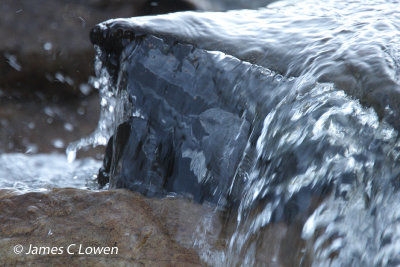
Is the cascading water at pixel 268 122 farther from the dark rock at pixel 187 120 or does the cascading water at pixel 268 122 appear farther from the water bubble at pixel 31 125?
the water bubble at pixel 31 125

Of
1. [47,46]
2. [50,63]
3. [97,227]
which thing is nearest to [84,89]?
[50,63]

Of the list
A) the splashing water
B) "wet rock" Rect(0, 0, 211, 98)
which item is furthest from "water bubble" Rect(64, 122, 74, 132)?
the splashing water

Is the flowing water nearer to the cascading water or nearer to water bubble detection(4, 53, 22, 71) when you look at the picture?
the cascading water

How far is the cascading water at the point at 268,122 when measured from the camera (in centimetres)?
158

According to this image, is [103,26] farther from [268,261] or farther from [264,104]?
[268,261]

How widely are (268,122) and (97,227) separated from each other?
65cm

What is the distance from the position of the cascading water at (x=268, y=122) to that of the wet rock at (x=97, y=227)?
0.30ft

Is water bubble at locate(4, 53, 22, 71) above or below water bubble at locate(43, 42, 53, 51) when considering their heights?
below

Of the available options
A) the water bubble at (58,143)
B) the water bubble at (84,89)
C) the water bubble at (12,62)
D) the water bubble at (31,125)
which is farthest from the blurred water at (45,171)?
the water bubble at (12,62)

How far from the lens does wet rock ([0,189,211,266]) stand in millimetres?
1760

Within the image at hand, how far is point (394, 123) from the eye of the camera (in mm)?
1562

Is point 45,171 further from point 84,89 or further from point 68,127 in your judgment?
point 84,89

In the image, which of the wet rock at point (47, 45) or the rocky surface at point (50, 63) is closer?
the rocky surface at point (50, 63)

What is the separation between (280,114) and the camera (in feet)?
5.93
